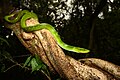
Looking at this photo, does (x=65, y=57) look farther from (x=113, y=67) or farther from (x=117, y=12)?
(x=117, y=12)

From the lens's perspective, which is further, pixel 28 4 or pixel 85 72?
pixel 28 4

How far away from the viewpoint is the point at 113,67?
2.57 meters

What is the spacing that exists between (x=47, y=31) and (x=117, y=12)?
5.38 metres

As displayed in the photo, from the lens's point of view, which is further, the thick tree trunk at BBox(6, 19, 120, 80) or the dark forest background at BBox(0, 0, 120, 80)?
the dark forest background at BBox(0, 0, 120, 80)

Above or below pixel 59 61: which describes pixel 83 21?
below

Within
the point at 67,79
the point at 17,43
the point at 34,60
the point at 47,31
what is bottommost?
the point at 17,43

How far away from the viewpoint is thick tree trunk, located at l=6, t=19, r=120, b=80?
2.44m

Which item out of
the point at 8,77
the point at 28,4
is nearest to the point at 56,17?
the point at 28,4

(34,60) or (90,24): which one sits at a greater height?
(34,60)

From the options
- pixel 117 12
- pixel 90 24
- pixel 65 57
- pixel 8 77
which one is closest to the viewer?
pixel 65 57

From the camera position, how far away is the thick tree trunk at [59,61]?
244 centimetres

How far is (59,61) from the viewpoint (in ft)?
7.98

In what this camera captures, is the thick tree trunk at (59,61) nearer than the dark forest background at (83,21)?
Yes

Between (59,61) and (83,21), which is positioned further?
(83,21)
